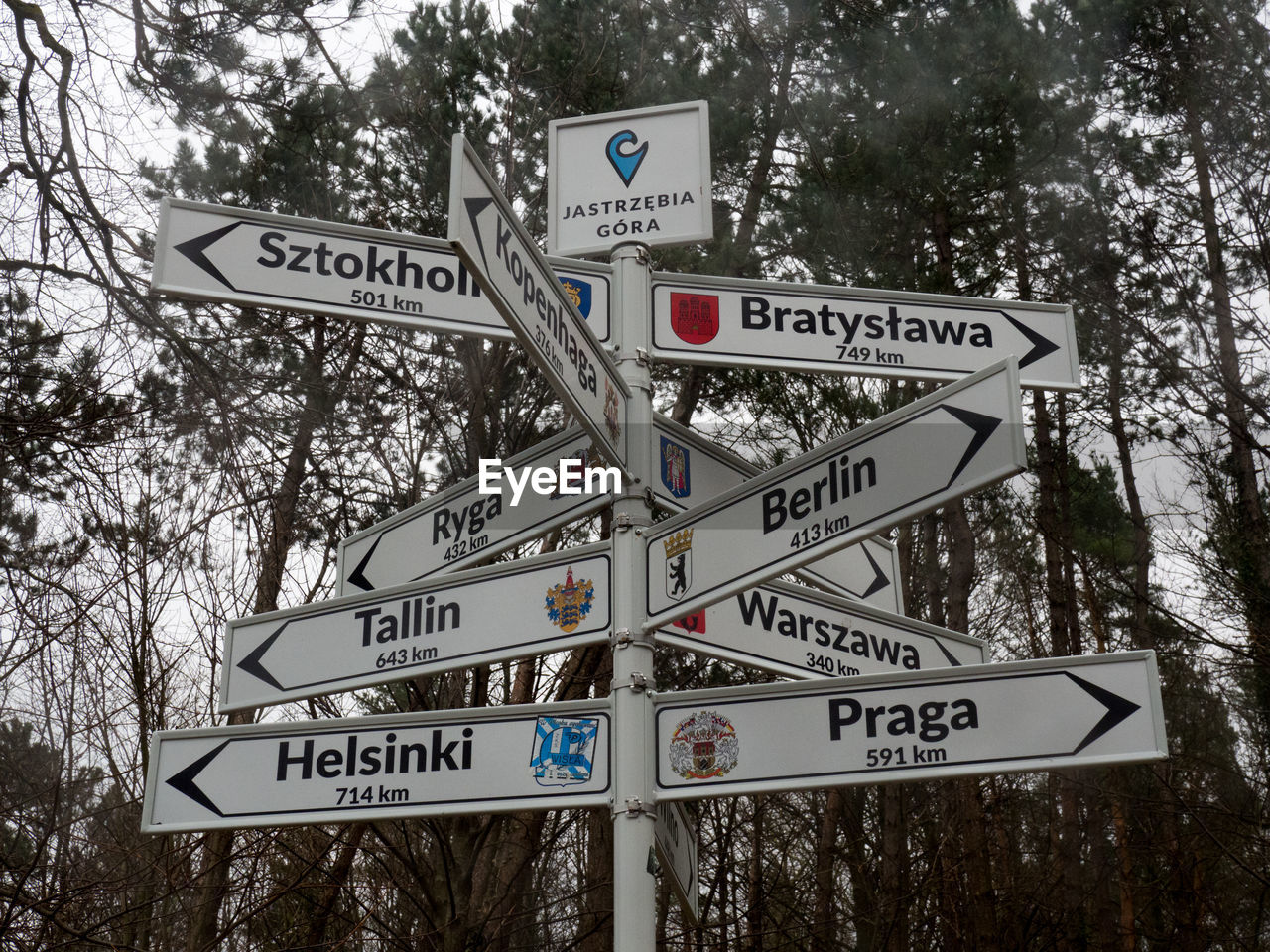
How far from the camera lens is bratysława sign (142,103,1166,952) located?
2.79 m

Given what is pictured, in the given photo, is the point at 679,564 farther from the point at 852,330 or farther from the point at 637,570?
the point at 852,330

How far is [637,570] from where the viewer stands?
3.24m

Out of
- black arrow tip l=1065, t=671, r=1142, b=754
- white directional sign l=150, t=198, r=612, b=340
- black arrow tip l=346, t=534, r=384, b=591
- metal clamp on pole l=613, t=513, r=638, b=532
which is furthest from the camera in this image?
black arrow tip l=346, t=534, r=384, b=591

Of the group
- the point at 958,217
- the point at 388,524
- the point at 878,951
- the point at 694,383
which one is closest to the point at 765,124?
the point at 694,383

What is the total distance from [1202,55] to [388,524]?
8.18 metres

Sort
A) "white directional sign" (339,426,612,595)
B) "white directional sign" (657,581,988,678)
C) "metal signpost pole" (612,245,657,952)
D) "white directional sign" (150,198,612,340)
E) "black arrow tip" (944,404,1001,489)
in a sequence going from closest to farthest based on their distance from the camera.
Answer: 1. "black arrow tip" (944,404,1001,489)
2. "metal signpost pole" (612,245,657,952)
3. "white directional sign" (150,198,612,340)
4. "white directional sign" (657,581,988,678)
5. "white directional sign" (339,426,612,595)

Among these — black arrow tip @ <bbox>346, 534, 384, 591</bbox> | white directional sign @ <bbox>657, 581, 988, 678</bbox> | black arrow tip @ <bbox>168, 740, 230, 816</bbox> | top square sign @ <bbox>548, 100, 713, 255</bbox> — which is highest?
top square sign @ <bbox>548, 100, 713, 255</bbox>

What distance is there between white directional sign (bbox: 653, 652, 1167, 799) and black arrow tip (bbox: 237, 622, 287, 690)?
113 centimetres

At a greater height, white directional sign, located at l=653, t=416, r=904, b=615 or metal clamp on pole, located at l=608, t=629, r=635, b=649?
white directional sign, located at l=653, t=416, r=904, b=615

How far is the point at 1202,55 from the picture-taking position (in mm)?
9711

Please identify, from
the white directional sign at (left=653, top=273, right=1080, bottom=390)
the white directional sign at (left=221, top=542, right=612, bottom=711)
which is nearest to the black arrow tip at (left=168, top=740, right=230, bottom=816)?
the white directional sign at (left=221, top=542, right=612, bottom=711)

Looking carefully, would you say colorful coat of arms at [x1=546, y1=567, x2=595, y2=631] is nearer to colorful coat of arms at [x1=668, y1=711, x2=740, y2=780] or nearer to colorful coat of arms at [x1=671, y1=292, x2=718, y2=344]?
colorful coat of arms at [x1=668, y1=711, x2=740, y2=780]

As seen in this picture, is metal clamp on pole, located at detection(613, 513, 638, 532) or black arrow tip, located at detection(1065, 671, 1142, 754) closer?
black arrow tip, located at detection(1065, 671, 1142, 754)

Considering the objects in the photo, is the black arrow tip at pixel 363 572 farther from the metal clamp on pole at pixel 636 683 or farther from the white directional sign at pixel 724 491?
the metal clamp on pole at pixel 636 683
